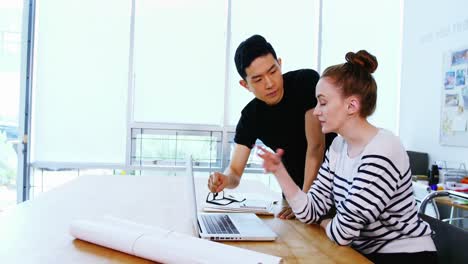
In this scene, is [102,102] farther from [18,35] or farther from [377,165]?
[377,165]

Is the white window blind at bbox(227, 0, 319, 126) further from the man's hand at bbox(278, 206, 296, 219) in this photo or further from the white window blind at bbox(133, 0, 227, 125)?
the man's hand at bbox(278, 206, 296, 219)

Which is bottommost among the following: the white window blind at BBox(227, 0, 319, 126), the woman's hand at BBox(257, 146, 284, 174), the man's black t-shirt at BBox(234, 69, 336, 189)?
the woman's hand at BBox(257, 146, 284, 174)

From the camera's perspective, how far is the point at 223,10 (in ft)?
12.5

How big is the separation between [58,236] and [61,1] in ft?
10.7

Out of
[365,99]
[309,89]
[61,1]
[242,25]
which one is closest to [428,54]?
[242,25]

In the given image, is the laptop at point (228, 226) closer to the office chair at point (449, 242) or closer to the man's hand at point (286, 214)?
the man's hand at point (286, 214)

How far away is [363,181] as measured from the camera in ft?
3.50

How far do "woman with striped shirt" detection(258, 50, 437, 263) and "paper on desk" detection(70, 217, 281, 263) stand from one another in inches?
15.6

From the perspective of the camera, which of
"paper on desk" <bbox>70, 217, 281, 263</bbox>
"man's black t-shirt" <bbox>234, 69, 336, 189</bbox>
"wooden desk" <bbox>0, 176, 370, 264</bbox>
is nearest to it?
"paper on desk" <bbox>70, 217, 281, 263</bbox>

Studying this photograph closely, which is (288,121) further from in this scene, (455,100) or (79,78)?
(79,78)

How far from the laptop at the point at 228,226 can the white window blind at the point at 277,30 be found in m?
2.60

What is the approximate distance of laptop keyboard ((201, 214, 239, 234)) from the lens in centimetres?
109

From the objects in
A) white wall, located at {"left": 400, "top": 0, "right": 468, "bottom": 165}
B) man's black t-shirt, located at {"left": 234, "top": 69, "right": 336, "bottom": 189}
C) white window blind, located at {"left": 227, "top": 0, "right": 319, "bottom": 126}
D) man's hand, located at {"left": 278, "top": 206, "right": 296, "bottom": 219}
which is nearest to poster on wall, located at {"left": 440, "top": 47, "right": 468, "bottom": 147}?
white wall, located at {"left": 400, "top": 0, "right": 468, "bottom": 165}

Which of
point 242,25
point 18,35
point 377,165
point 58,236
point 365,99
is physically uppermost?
point 242,25
